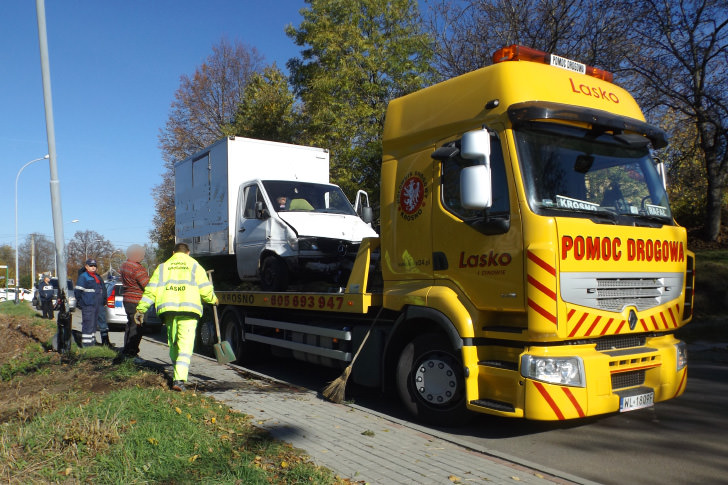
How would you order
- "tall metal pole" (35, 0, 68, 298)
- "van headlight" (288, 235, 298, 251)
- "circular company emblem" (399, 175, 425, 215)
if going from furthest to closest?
1. "tall metal pole" (35, 0, 68, 298)
2. "van headlight" (288, 235, 298, 251)
3. "circular company emblem" (399, 175, 425, 215)

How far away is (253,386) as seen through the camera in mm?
7293

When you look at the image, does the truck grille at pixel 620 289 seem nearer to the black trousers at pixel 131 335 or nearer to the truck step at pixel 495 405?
the truck step at pixel 495 405

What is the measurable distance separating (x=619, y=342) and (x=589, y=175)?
1476 millimetres

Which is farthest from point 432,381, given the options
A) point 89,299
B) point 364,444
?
point 89,299

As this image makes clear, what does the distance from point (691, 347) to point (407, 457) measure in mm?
7649

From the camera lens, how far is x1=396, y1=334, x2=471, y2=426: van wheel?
530 cm

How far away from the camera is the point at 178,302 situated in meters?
6.35

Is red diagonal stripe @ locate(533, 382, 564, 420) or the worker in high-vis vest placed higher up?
the worker in high-vis vest

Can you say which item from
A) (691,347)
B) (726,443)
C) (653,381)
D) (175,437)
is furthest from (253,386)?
(691,347)

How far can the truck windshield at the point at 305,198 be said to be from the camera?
8492 millimetres

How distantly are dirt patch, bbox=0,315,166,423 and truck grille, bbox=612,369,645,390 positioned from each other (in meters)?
4.63

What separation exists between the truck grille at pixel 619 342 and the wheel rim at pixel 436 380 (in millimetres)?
1284

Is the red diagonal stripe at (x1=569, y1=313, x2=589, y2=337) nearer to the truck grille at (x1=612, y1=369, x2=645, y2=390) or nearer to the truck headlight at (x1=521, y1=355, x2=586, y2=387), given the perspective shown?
the truck headlight at (x1=521, y1=355, x2=586, y2=387)

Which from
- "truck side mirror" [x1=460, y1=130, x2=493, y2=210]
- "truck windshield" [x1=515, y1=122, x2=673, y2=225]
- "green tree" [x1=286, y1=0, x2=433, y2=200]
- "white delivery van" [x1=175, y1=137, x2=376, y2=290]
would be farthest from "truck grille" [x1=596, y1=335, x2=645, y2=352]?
"green tree" [x1=286, y1=0, x2=433, y2=200]
